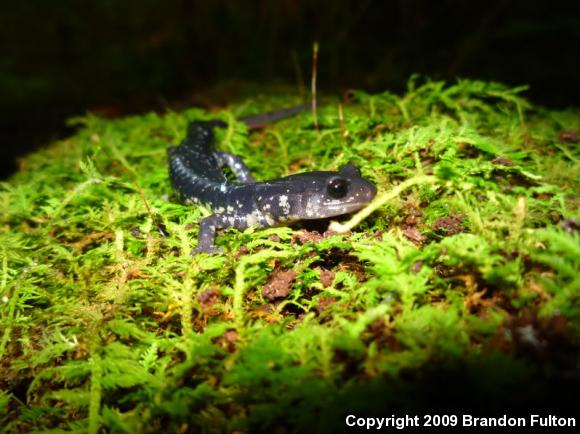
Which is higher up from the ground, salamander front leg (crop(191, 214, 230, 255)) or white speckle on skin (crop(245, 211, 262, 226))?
white speckle on skin (crop(245, 211, 262, 226))

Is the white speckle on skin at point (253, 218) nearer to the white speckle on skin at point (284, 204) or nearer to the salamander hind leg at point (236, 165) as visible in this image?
the white speckle on skin at point (284, 204)

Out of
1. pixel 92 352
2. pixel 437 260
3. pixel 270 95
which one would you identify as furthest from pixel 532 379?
pixel 270 95

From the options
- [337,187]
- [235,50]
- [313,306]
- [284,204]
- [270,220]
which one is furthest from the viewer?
[235,50]

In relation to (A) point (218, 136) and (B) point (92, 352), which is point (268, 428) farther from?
(A) point (218, 136)

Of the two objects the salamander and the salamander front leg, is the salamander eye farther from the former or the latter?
the salamander front leg

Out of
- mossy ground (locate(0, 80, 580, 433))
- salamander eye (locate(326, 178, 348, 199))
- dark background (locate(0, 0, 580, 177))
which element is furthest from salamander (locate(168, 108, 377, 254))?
dark background (locate(0, 0, 580, 177))

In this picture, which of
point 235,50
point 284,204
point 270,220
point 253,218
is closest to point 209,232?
point 253,218

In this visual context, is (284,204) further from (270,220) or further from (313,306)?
(313,306)
